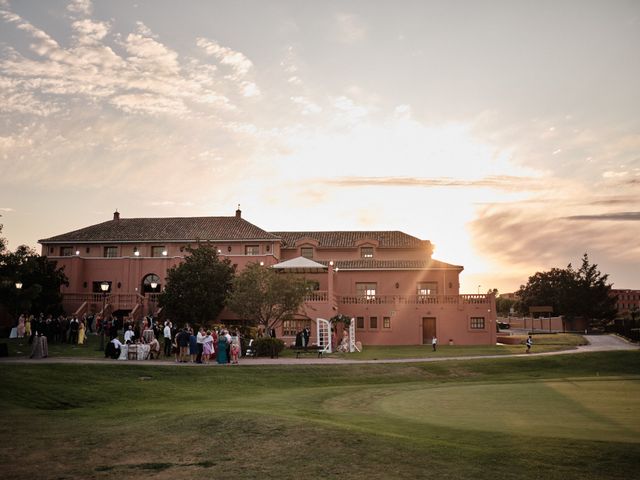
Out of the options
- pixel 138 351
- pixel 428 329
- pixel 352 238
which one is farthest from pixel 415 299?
pixel 138 351

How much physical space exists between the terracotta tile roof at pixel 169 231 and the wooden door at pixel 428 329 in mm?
16404

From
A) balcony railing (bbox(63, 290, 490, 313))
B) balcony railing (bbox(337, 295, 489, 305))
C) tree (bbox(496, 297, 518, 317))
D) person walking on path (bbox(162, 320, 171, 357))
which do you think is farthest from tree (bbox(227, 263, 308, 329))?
tree (bbox(496, 297, 518, 317))

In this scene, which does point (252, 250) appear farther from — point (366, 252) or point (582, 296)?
point (582, 296)

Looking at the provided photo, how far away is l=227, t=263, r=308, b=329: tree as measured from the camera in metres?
36.4

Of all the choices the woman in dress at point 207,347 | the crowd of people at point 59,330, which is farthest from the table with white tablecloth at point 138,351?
the crowd of people at point 59,330

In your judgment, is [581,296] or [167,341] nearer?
[167,341]

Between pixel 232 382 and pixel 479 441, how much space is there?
620 inches

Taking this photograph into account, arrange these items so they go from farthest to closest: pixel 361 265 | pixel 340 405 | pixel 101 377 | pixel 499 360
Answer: pixel 361 265
pixel 499 360
pixel 101 377
pixel 340 405

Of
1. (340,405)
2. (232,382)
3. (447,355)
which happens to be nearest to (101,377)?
(232,382)

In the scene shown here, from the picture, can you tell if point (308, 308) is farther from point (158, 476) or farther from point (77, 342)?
point (158, 476)

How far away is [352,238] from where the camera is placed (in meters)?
60.3

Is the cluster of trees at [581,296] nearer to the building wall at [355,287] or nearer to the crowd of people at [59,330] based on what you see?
the building wall at [355,287]

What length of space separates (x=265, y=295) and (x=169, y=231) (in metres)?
25.5

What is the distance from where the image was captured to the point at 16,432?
39.5 feet
